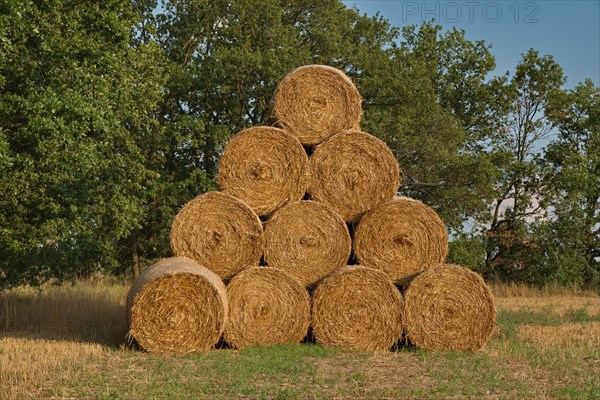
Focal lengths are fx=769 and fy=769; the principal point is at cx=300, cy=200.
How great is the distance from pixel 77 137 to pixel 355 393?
23.6 feet

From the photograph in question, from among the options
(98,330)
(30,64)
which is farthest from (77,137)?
(98,330)

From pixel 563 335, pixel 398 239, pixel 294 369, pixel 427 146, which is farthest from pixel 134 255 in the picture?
pixel 294 369

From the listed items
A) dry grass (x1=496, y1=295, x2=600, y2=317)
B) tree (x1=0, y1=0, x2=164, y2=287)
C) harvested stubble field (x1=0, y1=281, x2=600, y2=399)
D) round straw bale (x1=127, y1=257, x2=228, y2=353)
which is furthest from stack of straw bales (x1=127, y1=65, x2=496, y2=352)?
dry grass (x1=496, y1=295, x2=600, y2=317)

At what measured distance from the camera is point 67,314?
586 inches

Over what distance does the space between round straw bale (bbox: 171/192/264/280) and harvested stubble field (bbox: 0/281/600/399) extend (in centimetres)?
132

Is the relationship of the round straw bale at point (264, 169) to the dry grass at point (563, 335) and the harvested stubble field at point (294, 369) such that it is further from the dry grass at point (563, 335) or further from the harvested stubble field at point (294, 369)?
the dry grass at point (563, 335)

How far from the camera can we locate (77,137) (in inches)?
506

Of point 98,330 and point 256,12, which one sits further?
point 256,12

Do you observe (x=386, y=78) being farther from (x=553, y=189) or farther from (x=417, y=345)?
(x=417, y=345)

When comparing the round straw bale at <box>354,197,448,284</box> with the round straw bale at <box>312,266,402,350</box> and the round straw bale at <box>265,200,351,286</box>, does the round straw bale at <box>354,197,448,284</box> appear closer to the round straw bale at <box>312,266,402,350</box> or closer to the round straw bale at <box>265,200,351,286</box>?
the round straw bale at <box>265,200,351,286</box>

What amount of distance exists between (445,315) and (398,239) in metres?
1.26

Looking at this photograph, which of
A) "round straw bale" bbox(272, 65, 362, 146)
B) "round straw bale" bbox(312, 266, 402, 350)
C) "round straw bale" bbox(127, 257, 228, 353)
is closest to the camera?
"round straw bale" bbox(127, 257, 228, 353)

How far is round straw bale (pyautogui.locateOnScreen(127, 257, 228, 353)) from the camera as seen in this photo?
1033 centimetres

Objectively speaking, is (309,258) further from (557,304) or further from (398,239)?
(557,304)
